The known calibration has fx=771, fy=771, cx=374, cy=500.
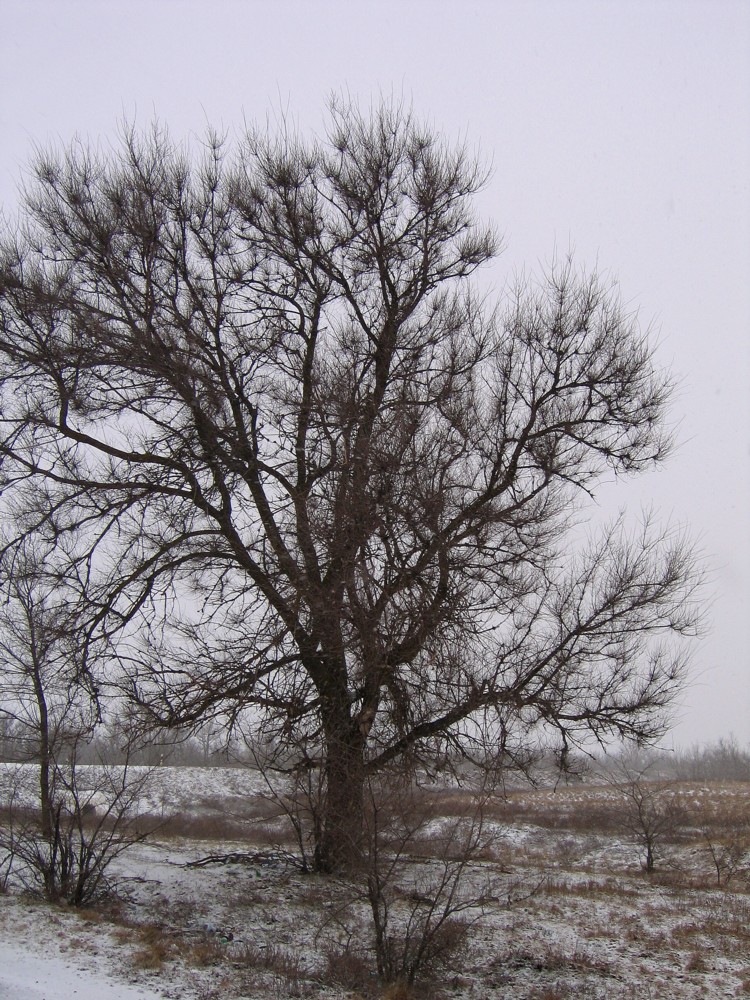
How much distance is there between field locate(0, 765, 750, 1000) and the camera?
19.2ft

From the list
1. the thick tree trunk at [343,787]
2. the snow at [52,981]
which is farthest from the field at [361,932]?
the thick tree trunk at [343,787]

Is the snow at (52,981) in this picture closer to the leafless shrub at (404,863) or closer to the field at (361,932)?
the field at (361,932)

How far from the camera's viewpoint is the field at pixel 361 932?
19.2 ft

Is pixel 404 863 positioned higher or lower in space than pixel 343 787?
lower

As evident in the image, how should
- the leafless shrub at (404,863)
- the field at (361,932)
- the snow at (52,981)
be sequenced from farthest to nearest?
1. the field at (361,932)
2. the leafless shrub at (404,863)
3. the snow at (52,981)

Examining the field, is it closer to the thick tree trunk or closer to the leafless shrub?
the leafless shrub

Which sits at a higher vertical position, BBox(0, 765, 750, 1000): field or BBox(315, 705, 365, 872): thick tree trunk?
BBox(315, 705, 365, 872): thick tree trunk

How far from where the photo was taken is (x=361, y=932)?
7.16 metres

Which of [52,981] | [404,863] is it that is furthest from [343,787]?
[52,981]

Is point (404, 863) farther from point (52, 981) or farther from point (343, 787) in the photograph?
point (52, 981)

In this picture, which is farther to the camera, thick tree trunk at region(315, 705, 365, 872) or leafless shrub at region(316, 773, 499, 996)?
thick tree trunk at region(315, 705, 365, 872)

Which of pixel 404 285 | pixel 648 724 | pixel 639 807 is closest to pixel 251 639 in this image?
pixel 648 724

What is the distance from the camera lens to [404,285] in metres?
11.1

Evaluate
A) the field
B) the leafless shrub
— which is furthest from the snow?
the leafless shrub
